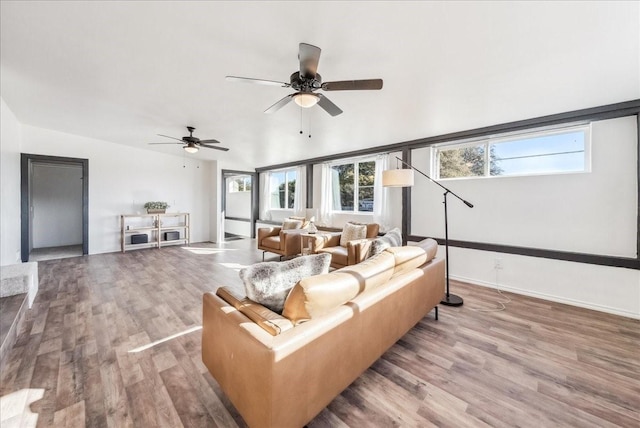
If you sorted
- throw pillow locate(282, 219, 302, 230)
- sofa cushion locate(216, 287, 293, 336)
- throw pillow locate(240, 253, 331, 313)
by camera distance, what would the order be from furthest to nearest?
throw pillow locate(282, 219, 302, 230) → throw pillow locate(240, 253, 331, 313) → sofa cushion locate(216, 287, 293, 336)

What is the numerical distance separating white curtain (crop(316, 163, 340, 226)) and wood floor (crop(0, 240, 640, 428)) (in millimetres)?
3493

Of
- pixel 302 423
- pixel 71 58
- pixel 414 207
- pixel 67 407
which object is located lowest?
pixel 67 407

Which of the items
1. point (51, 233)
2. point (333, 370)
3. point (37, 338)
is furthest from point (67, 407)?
point (51, 233)

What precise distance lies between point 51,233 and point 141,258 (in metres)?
3.22

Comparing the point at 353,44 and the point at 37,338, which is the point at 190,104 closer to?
the point at 353,44

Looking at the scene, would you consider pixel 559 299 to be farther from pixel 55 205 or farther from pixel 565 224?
pixel 55 205

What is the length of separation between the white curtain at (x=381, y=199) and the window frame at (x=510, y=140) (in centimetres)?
91

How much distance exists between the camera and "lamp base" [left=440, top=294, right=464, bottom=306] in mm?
3018

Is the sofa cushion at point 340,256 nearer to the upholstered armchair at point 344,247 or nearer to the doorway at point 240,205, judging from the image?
the upholstered armchair at point 344,247

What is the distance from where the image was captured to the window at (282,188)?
23.9ft

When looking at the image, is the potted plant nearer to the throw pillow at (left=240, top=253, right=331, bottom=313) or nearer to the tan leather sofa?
the tan leather sofa

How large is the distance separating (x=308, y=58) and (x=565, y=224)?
3604 mm

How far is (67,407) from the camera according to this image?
1.47 meters

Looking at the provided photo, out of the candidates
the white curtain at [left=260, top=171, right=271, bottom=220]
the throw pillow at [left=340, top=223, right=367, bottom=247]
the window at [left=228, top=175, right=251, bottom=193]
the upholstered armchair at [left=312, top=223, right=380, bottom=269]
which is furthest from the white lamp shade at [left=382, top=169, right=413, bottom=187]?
the window at [left=228, top=175, right=251, bottom=193]
